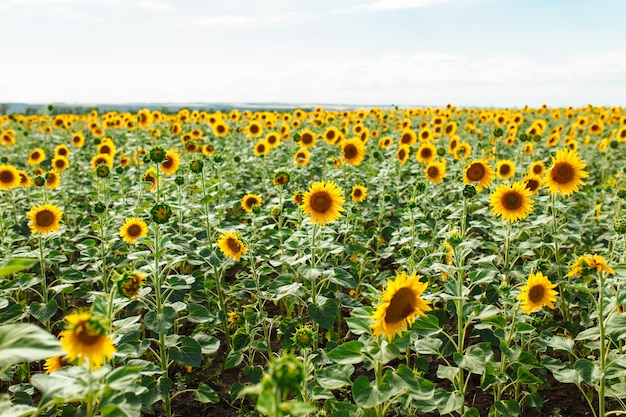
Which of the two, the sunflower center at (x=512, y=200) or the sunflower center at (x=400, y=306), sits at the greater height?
the sunflower center at (x=512, y=200)

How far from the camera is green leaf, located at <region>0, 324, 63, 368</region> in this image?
1.47m

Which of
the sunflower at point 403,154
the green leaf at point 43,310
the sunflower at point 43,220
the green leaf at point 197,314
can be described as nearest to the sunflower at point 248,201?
the sunflower at point 43,220

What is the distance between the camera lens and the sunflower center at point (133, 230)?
3.79 meters

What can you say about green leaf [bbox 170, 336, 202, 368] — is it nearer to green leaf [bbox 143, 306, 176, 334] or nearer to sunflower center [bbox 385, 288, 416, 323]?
green leaf [bbox 143, 306, 176, 334]

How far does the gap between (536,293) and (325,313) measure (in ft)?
4.03

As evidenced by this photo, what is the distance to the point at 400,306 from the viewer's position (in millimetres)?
2268

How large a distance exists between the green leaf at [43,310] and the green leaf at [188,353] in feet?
3.56

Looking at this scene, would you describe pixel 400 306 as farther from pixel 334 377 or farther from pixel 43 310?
pixel 43 310

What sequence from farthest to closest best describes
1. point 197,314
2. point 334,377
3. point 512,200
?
1. point 512,200
2. point 197,314
3. point 334,377

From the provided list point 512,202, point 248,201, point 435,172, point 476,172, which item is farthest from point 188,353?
point 435,172

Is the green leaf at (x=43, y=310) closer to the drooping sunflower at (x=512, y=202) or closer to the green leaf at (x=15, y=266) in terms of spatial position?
the green leaf at (x=15, y=266)

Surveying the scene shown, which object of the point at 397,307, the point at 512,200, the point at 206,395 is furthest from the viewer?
the point at 512,200

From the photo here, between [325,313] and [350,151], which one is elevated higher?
[350,151]

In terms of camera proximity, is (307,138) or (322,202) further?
(307,138)
